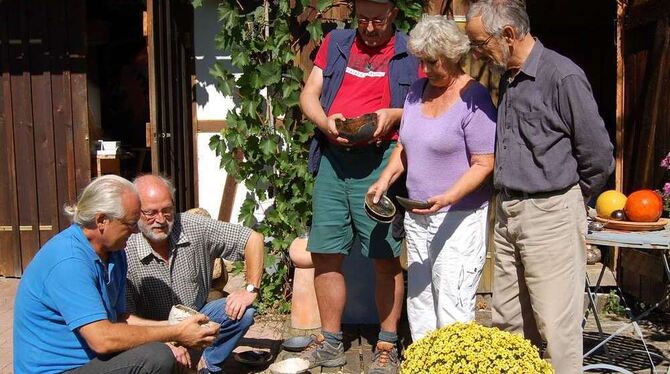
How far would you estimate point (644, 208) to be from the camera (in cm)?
354

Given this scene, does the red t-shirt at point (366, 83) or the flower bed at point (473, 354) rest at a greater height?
the red t-shirt at point (366, 83)

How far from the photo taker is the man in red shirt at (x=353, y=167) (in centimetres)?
396

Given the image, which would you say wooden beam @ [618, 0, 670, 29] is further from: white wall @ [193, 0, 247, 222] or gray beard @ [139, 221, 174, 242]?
gray beard @ [139, 221, 174, 242]

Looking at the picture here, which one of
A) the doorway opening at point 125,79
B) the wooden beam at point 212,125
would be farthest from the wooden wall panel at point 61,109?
the doorway opening at point 125,79

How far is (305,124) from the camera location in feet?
16.7

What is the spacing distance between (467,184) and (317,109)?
3.63 feet

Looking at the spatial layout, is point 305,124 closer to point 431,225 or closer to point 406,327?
point 406,327

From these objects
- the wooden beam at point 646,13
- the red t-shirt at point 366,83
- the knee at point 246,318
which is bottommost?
the knee at point 246,318

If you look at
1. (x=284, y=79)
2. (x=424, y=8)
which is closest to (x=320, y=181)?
(x=284, y=79)

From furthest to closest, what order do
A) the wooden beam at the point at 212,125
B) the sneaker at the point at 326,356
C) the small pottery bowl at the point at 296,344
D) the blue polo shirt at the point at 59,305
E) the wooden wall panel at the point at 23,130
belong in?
1. the wooden beam at the point at 212,125
2. the wooden wall panel at the point at 23,130
3. the small pottery bowl at the point at 296,344
4. the sneaker at the point at 326,356
5. the blue polo shirt at the point at 59,305

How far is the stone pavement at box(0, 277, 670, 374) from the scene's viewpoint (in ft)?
13.6

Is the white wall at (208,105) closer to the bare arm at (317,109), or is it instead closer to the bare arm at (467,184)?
the bare arm at (317,109)

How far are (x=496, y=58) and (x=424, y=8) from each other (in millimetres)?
2213

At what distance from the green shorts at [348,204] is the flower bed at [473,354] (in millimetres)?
1425
